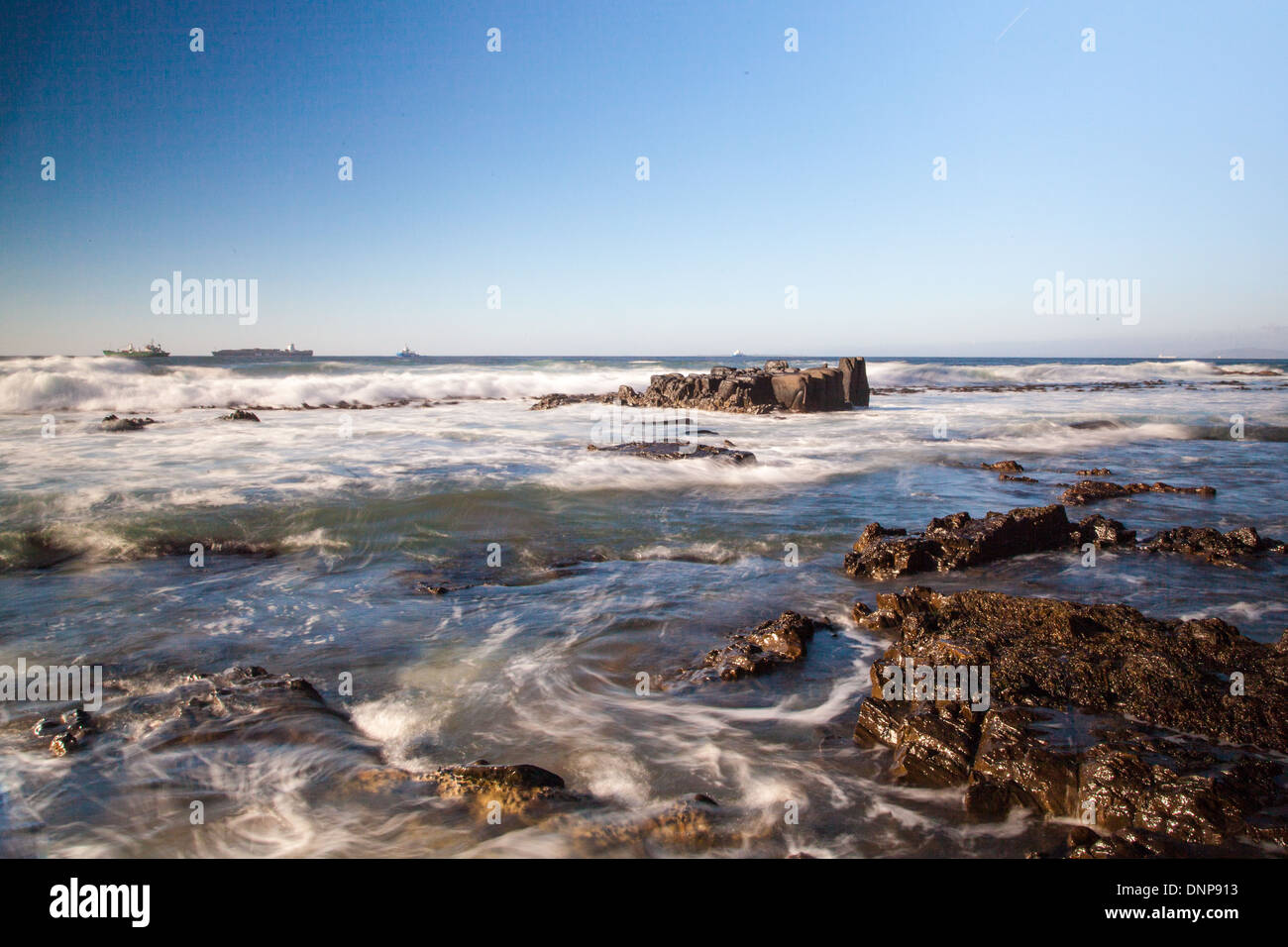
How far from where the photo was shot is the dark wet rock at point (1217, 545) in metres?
7.37

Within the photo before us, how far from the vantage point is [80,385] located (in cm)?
2744

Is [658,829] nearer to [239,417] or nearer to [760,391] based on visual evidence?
[239,417]

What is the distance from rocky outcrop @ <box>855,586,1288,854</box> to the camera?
3.04 meters

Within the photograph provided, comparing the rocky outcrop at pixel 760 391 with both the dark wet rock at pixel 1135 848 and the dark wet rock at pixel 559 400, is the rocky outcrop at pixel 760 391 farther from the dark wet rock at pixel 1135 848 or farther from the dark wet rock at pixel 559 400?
the dark wet rock at pixel 1135 848

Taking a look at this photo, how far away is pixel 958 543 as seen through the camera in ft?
24.6

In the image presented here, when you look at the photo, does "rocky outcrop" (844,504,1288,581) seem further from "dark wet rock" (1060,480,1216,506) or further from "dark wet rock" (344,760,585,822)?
"dark wet rock" (344,760,585,822)

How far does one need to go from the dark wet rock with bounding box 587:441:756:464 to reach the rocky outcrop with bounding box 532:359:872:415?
32.5ft

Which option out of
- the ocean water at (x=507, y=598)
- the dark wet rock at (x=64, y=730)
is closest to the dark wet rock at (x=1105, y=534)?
the ocean water at (x=507, y=598)

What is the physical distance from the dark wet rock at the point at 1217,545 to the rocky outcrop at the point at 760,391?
17329mm

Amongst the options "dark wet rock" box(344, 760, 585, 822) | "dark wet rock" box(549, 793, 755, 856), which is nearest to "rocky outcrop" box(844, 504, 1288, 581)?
"dark wet rock" box(549, 793, 755, 856)

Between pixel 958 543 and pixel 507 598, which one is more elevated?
pixel 958 543

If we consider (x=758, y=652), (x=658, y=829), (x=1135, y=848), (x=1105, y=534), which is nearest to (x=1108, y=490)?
(x=1105, y=534)

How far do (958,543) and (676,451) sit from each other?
26.2 feet
